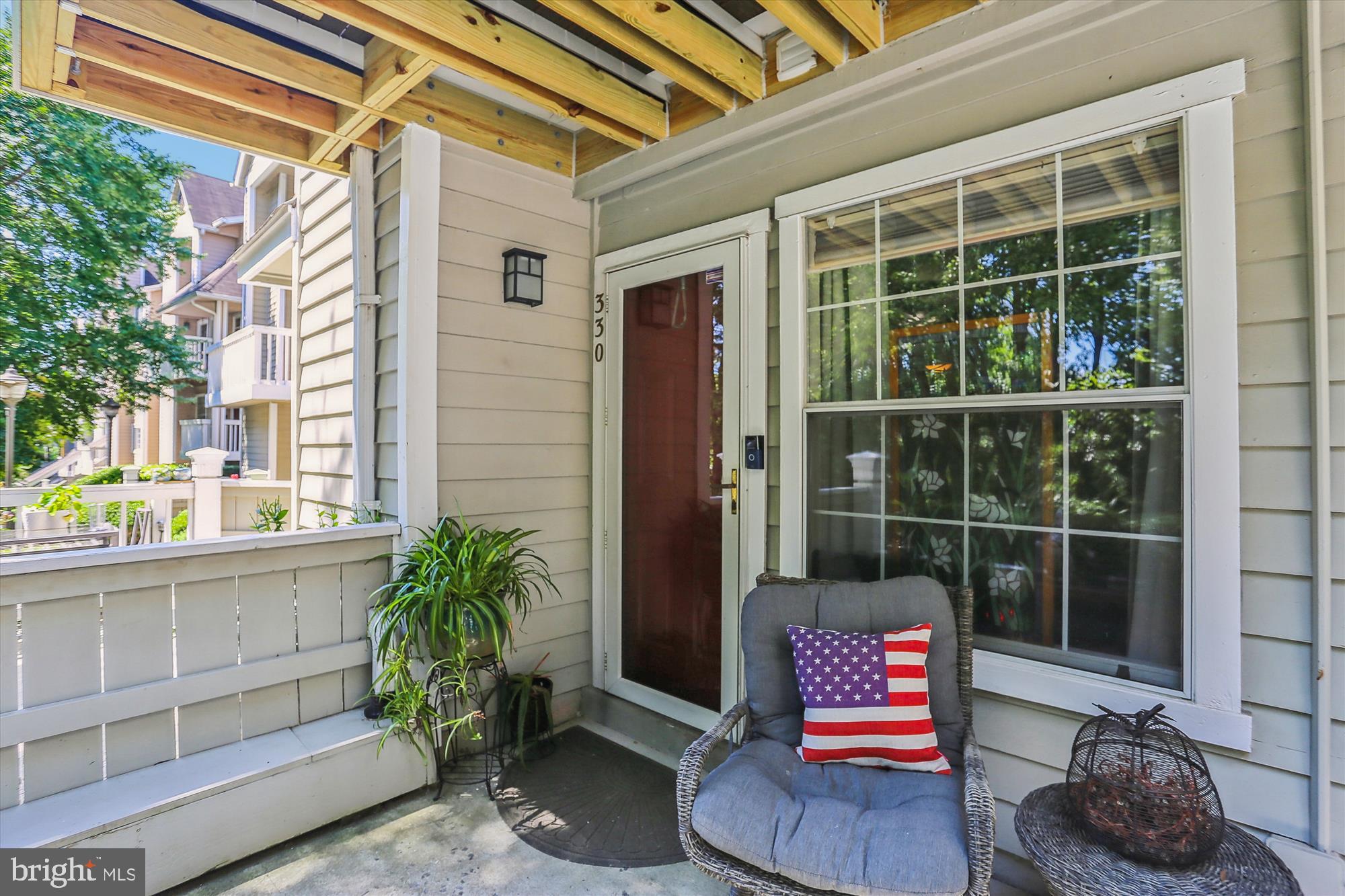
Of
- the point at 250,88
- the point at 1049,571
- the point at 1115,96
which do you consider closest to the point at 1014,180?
the point at 1115,96

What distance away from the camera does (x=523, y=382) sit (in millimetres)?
3061

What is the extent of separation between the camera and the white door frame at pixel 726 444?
2.58m

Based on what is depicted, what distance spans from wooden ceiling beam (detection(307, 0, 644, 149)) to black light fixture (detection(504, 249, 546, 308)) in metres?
0.63

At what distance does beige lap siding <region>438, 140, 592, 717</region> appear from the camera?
283 centimetres

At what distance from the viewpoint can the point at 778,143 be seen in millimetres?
2547

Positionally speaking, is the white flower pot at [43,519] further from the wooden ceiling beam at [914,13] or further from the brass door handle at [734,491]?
the wooden ceiling beam at [914,13]

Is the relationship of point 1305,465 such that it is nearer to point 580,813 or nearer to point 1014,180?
point 1014,180

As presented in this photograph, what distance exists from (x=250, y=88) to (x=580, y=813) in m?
3.10

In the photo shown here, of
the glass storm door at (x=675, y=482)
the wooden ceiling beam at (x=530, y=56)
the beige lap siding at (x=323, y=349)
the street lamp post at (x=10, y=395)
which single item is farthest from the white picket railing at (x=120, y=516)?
the wooden ceiling beam at (x=530, y=56)

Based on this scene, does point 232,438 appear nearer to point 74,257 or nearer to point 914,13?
point 74,257

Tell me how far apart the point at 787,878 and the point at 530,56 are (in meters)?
2.67

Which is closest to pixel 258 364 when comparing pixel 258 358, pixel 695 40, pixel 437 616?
pixel 258 358

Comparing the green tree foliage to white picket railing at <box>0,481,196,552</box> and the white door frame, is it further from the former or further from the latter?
the white door frame

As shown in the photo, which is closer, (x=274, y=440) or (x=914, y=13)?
(x=914, y=13)
